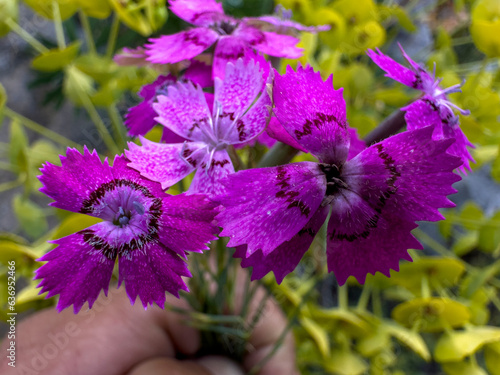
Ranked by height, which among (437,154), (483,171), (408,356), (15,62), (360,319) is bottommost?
(408,356)

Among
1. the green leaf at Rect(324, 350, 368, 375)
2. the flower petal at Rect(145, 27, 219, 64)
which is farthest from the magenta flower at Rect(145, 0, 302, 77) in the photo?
the green leaf at Rect(324, 350, 368, 375)

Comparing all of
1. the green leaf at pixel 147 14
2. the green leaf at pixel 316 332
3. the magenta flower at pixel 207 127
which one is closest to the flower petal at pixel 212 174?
the magenta flower at pixel 207 127

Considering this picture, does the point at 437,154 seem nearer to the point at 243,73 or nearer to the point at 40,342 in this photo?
the point at 243,73

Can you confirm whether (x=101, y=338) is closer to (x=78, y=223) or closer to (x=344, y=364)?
(x=78, y=223)

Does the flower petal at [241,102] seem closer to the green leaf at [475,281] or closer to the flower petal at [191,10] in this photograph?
the flower petal at [191,10]

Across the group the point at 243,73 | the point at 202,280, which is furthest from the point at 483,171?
the point at 243,73

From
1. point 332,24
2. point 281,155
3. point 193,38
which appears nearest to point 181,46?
point 193,38
